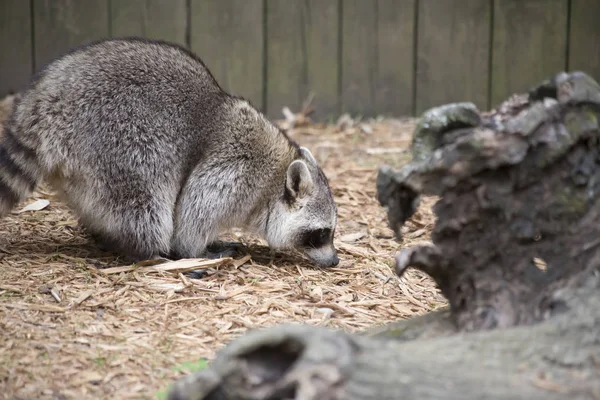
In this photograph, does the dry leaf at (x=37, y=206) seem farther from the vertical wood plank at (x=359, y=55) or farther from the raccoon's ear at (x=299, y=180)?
the vertical wood plank at (x=359, y=55)

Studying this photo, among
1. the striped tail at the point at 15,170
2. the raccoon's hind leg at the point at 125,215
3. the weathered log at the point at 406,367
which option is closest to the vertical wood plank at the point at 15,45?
the striped tail at the point at 15,170

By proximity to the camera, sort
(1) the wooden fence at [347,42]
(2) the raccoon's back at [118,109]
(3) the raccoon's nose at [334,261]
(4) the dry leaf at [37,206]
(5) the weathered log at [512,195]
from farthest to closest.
→ (1) the wooden fence at [347,42]
(4) the dry leaf at [37,206]
(3) the raccoon's nose at [334,261]
(2) the raccoon's back at [118,109]
(5) the weathered log at [512,195]

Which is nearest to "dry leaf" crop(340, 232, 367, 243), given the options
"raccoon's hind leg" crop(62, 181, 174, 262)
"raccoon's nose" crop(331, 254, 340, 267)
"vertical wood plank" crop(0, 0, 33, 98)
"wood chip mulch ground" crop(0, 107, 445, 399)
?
"wood chip mulch ground" crop(0, 107, 445, 399)

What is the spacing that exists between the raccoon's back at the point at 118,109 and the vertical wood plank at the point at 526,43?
154 inches

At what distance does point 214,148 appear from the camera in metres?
5.42

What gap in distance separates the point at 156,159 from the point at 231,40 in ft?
10.9

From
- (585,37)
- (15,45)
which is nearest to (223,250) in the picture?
(15,45)

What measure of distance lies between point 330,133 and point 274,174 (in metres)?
2.75

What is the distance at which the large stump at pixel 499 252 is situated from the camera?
2.70 meters

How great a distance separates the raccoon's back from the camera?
4910 millimetres

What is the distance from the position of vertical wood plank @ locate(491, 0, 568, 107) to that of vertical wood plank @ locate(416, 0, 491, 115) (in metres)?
0.12

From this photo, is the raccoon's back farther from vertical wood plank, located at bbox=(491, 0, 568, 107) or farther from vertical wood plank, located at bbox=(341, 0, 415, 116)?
vertical wood plank, located at bbox=(491, 0, 568, 107)

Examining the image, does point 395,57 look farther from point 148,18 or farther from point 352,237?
point 352,237

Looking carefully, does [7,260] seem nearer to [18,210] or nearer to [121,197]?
[121,197]
